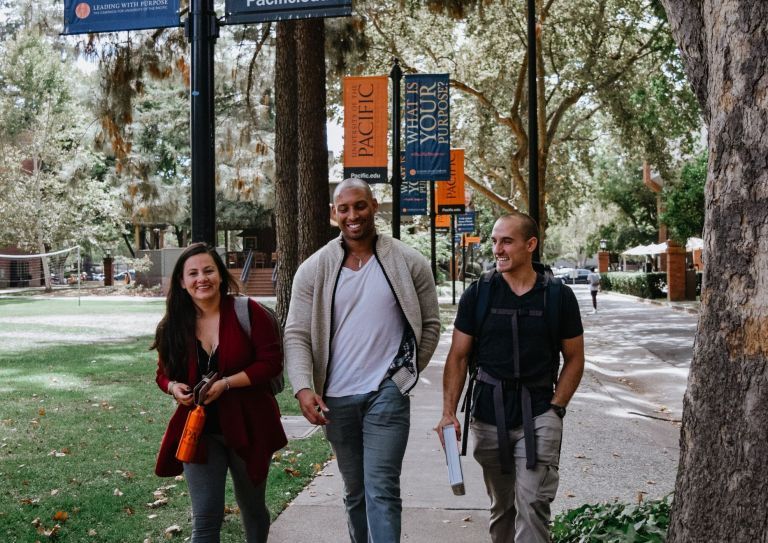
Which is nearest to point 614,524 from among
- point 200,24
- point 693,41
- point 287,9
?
point 693,41

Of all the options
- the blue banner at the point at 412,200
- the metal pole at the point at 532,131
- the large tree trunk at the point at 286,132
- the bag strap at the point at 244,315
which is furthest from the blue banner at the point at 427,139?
the bag strap at the point at 244,315

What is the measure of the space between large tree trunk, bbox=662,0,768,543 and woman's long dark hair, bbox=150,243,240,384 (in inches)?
88.5

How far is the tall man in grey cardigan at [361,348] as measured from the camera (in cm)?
414

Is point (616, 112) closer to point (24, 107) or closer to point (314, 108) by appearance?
point (314, 108)

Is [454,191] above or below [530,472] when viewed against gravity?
above

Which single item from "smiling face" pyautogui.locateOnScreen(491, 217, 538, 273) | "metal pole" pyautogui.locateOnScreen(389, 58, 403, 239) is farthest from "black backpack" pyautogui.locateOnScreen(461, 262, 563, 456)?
"metal pole" pyautogui.locateOnScreen(389, 58, 403, 239)

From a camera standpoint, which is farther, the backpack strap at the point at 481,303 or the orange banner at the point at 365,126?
the orange banner at the point at 365,126

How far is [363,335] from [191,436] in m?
0.92

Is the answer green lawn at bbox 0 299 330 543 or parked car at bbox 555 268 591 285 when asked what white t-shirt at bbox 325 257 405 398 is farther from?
parked car at bbox 555 268 591 285

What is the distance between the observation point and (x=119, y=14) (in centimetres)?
564

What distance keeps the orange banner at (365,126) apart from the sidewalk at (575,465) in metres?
3.68

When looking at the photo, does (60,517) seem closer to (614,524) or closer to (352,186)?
(352,186)

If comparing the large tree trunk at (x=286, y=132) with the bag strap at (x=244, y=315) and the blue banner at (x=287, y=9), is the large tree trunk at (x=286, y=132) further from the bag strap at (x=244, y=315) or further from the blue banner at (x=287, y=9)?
the bag strap at (x=244, y=315)

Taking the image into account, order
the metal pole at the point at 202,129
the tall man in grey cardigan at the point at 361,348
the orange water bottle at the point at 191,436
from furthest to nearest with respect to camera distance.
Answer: the metal pole at the point at 202,129
the tall man in grey cardigan at the point at 361,348
the orange water bottle at the point at 191,436
